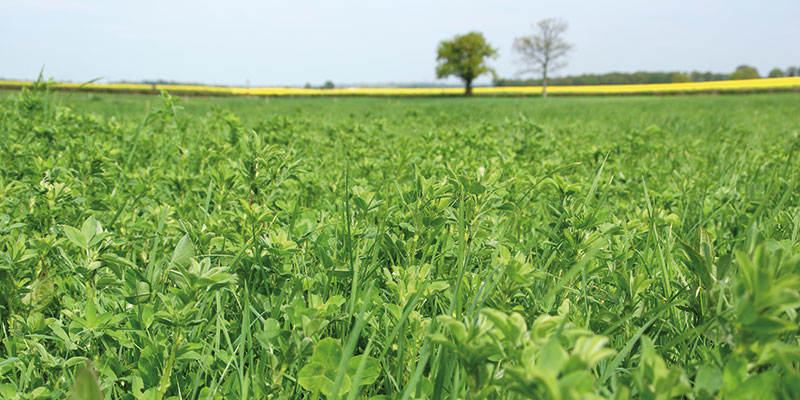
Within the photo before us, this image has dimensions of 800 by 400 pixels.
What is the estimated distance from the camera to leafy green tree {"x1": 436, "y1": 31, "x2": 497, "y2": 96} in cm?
8150

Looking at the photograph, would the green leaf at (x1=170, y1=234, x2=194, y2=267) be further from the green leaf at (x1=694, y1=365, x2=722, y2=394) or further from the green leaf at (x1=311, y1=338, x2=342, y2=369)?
the green leaf at (x1=694, y1=365, x2=722, y2=394)

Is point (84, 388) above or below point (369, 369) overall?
above

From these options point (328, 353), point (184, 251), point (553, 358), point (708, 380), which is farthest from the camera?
point (184, 251)

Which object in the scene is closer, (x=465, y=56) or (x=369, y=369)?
(x=369, y=369)

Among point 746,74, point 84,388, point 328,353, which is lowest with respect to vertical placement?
point 328,353

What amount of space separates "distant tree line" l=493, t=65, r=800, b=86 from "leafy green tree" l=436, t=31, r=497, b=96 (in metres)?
4.79

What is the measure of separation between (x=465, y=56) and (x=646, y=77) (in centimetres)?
3992

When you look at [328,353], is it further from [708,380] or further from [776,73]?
[776,73]

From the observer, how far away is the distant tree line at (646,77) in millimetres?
85062

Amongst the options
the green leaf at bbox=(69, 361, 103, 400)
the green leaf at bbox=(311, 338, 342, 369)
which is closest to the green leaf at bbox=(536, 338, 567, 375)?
the green leaf at bbox=(311, 338, 342, 369)

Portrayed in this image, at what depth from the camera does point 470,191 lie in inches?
60.9

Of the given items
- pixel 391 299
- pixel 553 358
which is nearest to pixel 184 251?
pixel 391 299

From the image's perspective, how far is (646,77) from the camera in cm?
9262

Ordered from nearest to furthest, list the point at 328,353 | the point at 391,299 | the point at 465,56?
the point at 328,353, the point at 391,299, the point at 465,56
